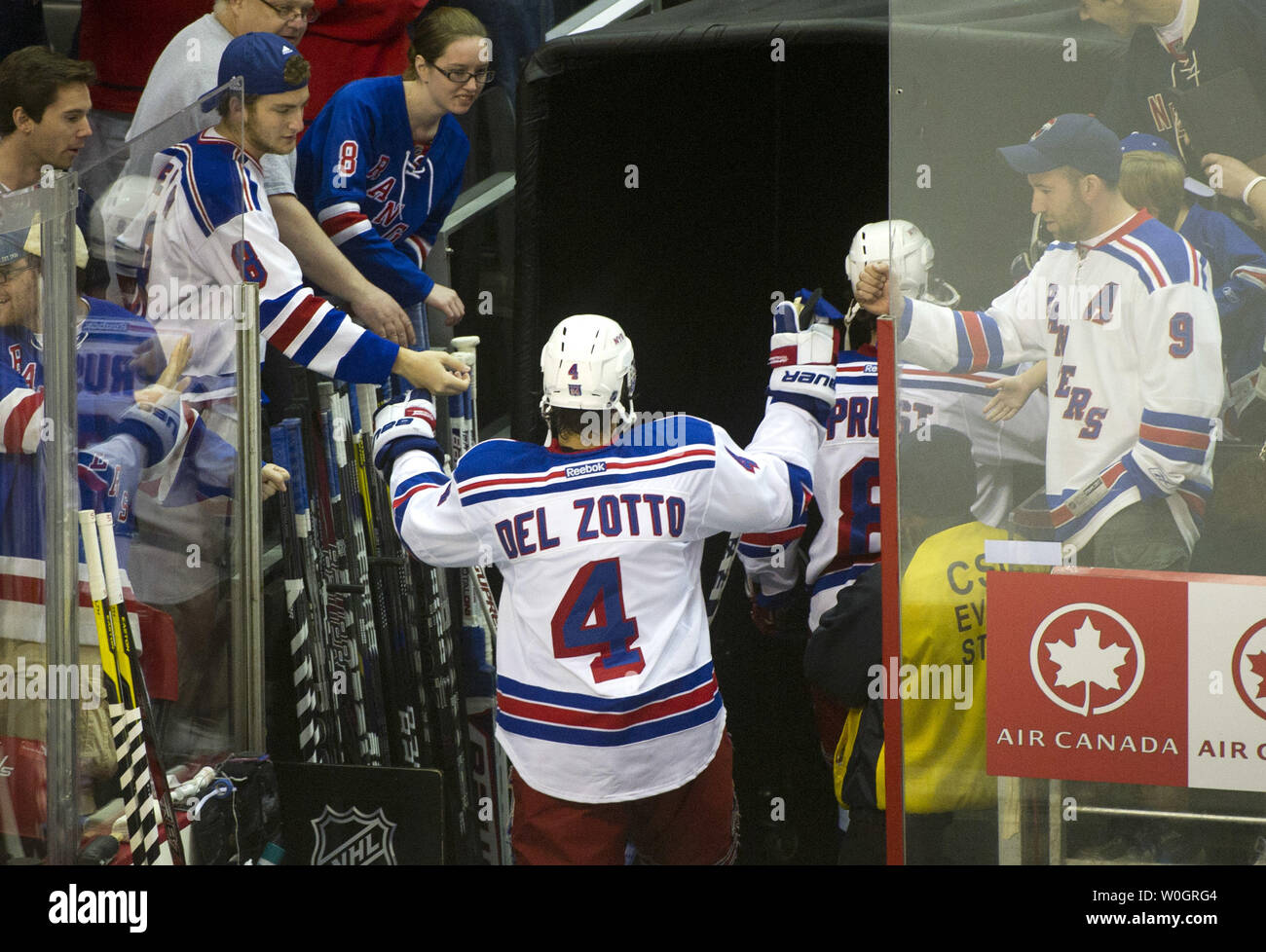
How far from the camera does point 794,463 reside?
287 cm

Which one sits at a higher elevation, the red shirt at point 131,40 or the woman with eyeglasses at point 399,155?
the red shirt at point 131,40

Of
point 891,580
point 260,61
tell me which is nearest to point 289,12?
point 260,61

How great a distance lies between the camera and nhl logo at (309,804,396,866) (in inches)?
116

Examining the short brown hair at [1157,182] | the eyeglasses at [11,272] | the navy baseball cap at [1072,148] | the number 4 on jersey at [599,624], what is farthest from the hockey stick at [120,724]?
the short brown hair at [1157,182]

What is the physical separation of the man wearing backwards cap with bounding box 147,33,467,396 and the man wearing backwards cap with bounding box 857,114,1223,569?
1.36 metres

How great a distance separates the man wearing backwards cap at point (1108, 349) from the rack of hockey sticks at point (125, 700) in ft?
4.78

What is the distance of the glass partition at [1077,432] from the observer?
2.27m

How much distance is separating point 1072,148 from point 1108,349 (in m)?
0.34

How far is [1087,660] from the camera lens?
2.31 meters

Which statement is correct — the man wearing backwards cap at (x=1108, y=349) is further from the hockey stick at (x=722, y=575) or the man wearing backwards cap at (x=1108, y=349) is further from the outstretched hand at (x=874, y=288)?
the hockey stick at (x=722, y=575)

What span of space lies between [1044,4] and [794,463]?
1018 millimetres

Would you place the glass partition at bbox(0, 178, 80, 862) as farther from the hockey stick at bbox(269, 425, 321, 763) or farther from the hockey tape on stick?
the hockey stick at bbox(269, 425, 321, 763)

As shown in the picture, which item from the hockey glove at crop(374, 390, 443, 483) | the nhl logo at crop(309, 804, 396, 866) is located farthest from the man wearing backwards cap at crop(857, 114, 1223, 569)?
the nhl logo at crop(309, 804, 396, 866)
